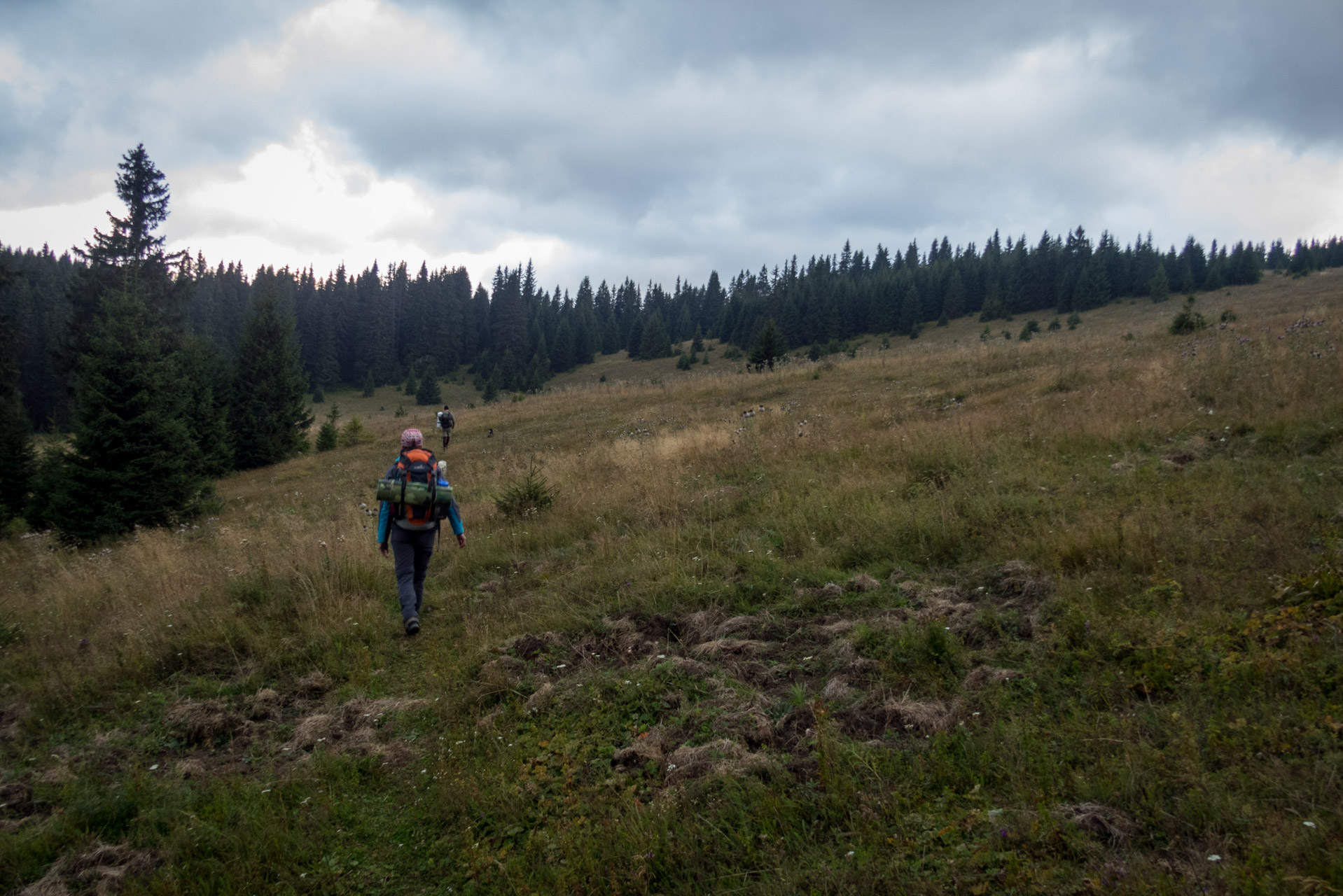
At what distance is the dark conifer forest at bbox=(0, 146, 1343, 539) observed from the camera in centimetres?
1491

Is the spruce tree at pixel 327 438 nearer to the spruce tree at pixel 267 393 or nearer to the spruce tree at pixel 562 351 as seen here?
the spruce tree at pixel 267 393

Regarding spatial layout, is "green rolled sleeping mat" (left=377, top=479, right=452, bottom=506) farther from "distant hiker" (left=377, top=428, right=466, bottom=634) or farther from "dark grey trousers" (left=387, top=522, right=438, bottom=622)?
"dark grey trousers" (left=387, top=522, right=438, bottom=622)

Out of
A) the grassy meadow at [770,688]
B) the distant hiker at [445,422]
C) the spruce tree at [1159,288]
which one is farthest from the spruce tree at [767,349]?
the spruce tree at [1159,288]

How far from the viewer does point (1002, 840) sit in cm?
256

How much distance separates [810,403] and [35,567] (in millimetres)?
15746

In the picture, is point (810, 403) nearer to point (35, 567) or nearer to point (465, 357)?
point (35, 567)

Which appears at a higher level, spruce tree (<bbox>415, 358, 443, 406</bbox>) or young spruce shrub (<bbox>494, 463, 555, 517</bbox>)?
spruce tree (<bbox>415, 358, 443, 406</bbox>)

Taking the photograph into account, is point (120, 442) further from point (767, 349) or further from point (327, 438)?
point (767, 349)

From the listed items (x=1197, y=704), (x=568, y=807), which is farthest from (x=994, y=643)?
(x=568, y=807)

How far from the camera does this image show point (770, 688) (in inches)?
166

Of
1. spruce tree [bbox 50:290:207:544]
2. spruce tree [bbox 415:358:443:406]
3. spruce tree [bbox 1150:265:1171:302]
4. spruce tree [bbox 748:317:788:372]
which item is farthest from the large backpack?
spruce tree [bbox 1150:265:1171:302]

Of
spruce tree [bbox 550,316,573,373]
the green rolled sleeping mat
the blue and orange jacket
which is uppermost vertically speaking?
spruce tree [bbox 550,316,573,373]

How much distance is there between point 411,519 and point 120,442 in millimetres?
13083

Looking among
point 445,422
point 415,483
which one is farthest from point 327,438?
point 415,483
